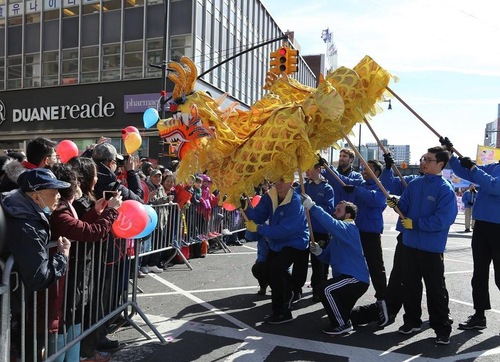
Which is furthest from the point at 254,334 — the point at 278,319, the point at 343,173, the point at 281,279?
the point at 343,173

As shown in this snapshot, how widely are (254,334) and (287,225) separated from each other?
1.28 meters

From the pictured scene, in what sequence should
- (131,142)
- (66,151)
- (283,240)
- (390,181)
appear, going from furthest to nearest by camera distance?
(131,142) → (390,181) → (66,151) → (283,240)

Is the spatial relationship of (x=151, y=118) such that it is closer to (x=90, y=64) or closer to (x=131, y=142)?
(x=131, y=142)

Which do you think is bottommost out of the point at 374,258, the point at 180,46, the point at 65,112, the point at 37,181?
the point at 374,258

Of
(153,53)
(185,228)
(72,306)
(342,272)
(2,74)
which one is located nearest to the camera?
(72,306)

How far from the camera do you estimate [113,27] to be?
21.5 m

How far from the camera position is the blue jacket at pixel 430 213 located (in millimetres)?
4199

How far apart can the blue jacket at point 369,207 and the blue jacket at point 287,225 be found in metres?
0.78

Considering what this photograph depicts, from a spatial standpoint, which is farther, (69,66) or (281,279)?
(69,66)

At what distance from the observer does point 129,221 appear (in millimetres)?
3455

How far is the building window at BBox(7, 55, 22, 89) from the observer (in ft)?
76.9

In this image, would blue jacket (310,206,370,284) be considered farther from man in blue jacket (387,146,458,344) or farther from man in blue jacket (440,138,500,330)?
man in blue jacket (440,138,500,330)

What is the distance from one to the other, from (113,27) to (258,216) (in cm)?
1962

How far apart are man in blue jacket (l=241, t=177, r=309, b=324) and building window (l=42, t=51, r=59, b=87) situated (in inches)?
832
